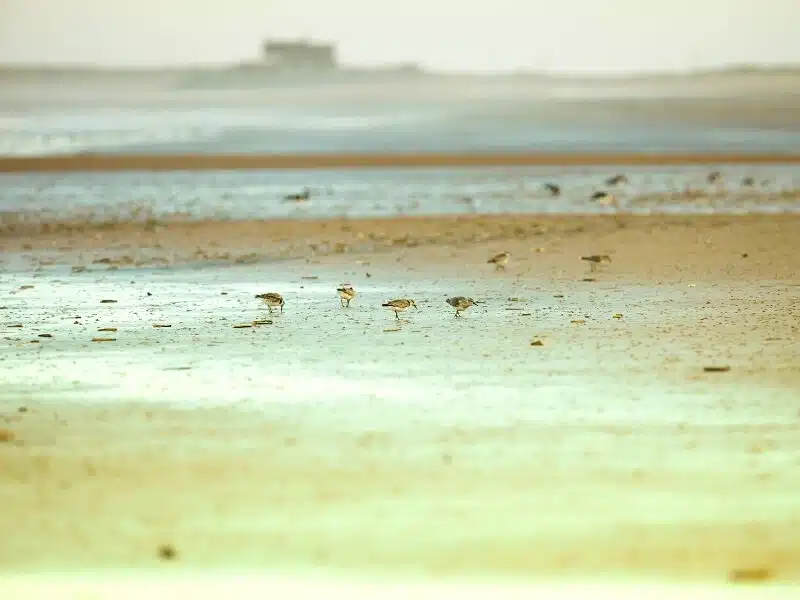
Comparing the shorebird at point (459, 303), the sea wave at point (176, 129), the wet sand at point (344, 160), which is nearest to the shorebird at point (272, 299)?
the shorebird at point (459, 303)

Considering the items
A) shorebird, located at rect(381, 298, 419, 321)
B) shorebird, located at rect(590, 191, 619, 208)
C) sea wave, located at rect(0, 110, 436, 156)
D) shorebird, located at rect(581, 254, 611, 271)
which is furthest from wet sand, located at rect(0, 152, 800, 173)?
shorebird, located at rect(381, 298, 419, 321)

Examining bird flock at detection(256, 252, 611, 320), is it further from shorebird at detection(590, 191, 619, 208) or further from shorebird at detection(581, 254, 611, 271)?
shorebird at detection(590, 191, 619, 208)

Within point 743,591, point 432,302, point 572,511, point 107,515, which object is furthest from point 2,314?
point 743,591

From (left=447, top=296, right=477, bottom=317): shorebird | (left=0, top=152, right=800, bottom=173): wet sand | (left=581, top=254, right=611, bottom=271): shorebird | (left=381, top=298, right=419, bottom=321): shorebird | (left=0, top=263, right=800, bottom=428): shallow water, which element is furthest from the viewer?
(left=0, top=152, right=800, bottom=173): wet sand

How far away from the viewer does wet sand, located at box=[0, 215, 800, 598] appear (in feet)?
22.1

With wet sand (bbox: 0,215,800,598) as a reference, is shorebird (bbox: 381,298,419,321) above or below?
above

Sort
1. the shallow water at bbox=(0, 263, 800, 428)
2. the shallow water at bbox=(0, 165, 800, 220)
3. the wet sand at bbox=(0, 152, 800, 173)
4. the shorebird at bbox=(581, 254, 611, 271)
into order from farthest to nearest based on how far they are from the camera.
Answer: the wet sand at bbox=(0, 152, 800, 173) < the shallow water at bbox=(0, 165, 800, 220) < the shorebird at bbox=(581, 254, 611, 271) < the shallow water at bbox=(0, 263, 800, 428)

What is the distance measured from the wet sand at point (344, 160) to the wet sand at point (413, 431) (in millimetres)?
27506

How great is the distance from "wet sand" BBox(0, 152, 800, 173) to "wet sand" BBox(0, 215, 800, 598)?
2751 centimetres

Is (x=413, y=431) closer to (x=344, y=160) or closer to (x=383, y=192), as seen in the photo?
(x=383, y=192)

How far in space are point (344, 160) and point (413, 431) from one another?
39.0 meters

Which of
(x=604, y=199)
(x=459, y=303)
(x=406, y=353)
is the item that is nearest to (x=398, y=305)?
(x=459, y=303)

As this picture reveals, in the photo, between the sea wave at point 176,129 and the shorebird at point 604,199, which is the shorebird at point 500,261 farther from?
the sea wave at point 176,129

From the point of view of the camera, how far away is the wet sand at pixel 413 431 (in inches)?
265
